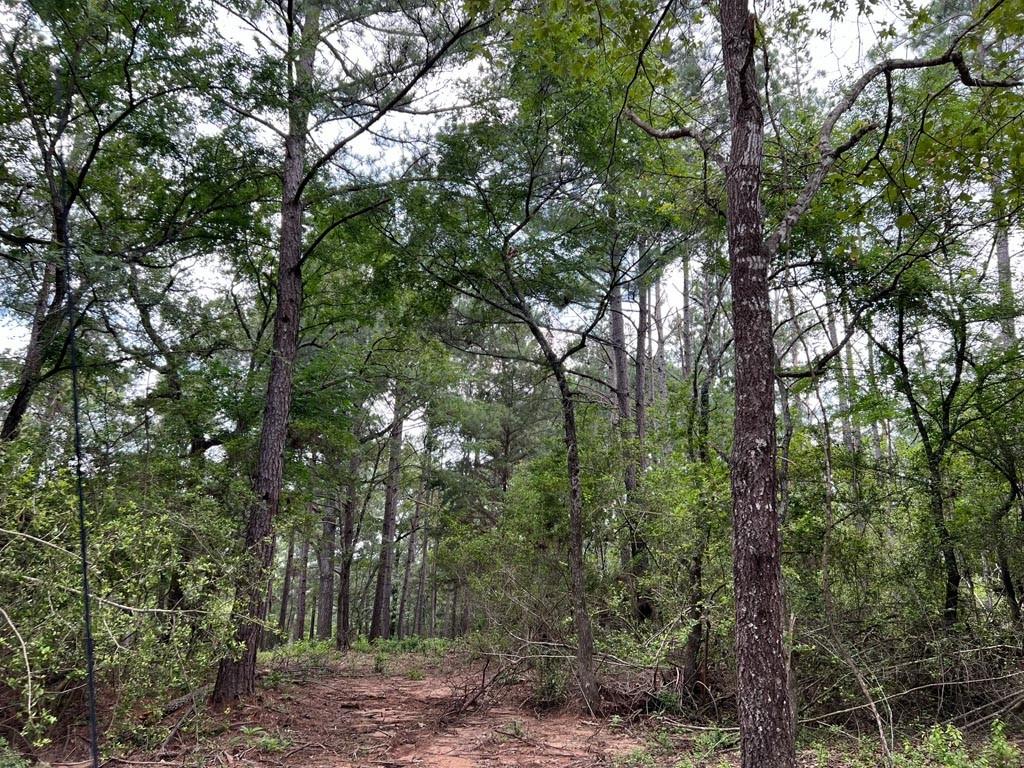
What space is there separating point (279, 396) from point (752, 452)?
619 cm

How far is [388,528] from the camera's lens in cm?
1653

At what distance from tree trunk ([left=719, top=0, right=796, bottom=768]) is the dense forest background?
0.03 metres

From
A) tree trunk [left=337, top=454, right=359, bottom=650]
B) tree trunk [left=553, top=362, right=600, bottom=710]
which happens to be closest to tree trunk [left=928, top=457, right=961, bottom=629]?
tree trunk [left=553, top=362, right=600, bottom=710]

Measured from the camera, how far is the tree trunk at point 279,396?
21.8 feet

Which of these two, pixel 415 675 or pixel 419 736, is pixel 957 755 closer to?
pixel 419 736

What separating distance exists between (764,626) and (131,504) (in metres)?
4.71

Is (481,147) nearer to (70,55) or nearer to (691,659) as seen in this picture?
(70,55)

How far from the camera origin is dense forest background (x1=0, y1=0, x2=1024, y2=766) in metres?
4.54

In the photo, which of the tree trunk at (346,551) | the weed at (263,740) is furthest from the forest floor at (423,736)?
the tree trunk at (346,551)

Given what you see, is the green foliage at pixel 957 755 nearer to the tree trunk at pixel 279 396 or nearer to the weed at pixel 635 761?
the weed at pixel 635 761

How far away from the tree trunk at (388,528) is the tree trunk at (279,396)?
7701 mm

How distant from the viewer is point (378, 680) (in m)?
10.7

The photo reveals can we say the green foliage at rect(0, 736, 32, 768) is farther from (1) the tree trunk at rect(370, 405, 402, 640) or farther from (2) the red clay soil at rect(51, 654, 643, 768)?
(1) the tree trunk at rect(370, 405, 402, 640)

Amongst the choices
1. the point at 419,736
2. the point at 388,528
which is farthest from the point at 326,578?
the point at 419,736
